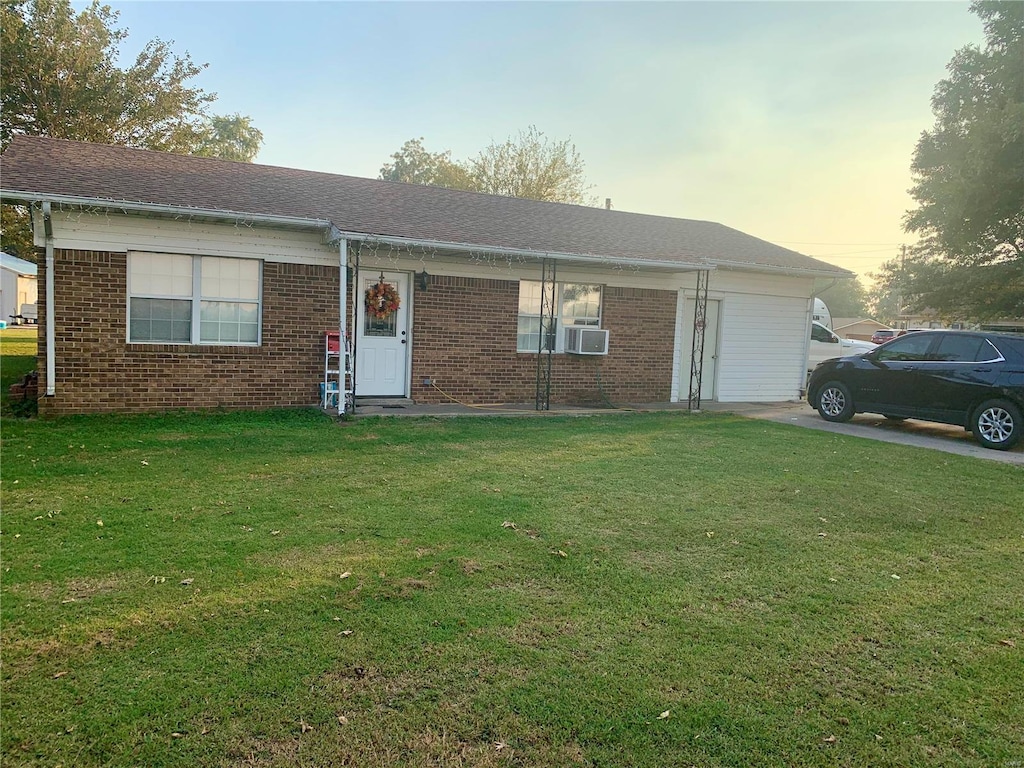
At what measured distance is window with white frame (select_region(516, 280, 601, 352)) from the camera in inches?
475

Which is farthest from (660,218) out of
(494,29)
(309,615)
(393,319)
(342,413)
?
(309,615)

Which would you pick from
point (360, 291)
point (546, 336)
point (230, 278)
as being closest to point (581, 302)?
point (546, 336)

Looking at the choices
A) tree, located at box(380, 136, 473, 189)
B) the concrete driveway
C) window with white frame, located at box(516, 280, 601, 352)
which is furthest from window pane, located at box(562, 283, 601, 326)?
tree, located at box(380, 136, 473, 189)

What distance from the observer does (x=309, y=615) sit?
11.3 feet

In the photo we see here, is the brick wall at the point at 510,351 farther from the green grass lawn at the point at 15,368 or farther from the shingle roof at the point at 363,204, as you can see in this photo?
the green grass lawn at the point at 15,368

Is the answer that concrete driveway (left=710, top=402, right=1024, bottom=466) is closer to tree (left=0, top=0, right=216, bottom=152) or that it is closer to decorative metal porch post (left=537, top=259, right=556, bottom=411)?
decorative metal porch post (left=537, top=259, right=556, bottom=411)

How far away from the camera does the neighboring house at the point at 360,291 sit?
914 centimetres

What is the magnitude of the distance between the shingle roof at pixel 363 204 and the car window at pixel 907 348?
124 inches

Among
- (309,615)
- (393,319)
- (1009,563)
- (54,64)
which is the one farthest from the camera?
(54,64)

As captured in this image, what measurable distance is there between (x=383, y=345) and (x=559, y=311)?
3.28 m

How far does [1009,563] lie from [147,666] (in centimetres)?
534

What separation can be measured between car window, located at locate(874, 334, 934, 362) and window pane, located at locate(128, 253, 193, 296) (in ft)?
35.0

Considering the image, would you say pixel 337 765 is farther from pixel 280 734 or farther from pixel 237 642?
pixel 237 642

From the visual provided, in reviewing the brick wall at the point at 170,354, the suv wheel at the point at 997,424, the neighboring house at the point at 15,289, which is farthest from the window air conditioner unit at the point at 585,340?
the neighboring house at the point at 15,289
